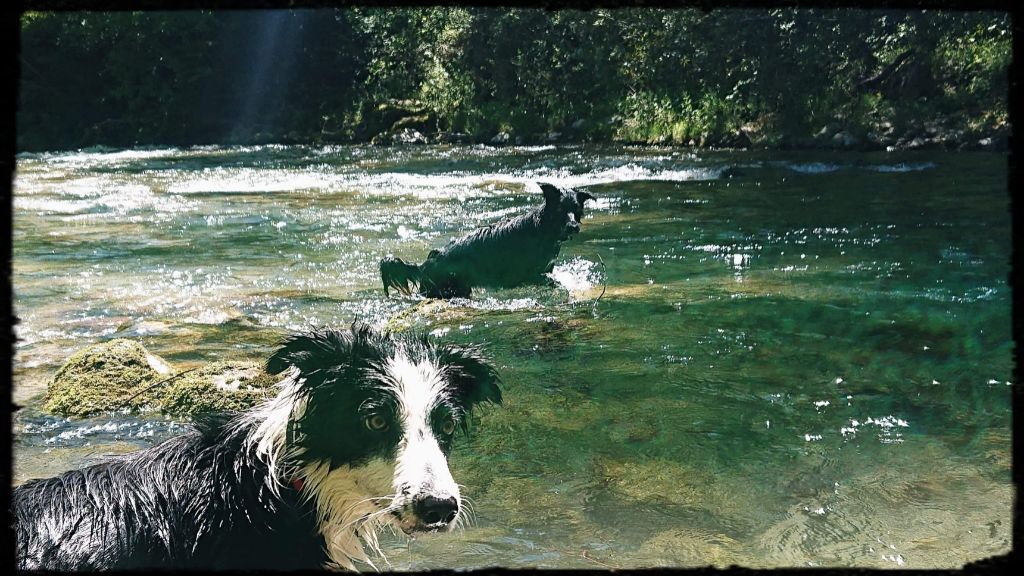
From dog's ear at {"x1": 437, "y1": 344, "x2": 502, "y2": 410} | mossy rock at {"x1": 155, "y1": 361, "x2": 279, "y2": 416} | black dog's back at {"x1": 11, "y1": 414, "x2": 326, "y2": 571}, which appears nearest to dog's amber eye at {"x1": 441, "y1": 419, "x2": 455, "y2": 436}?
dog's ear at {"x1": 437, "y1": 344, "x2": 502, "y2": 410}

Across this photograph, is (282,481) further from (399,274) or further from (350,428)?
(399,274)

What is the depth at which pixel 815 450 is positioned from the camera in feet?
15.2

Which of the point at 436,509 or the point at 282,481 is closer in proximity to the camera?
the point at 436,509

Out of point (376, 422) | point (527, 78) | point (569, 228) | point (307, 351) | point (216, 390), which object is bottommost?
point (216, 390)

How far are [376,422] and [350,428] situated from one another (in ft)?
0.32

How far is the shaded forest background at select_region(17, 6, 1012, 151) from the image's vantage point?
1923 centimetres

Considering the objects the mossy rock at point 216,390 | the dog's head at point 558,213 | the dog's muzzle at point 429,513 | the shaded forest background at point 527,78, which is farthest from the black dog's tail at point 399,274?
the shaded forest background at point 527,78

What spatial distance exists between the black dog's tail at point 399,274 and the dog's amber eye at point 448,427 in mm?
5444

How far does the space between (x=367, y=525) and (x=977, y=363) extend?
4670 millimetres

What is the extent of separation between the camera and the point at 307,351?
9.66 ft

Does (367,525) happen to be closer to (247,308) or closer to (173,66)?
(247,308)

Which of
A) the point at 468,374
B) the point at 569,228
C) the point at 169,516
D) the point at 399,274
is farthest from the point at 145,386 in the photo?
the point at 569,228

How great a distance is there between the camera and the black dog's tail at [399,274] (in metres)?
8.52

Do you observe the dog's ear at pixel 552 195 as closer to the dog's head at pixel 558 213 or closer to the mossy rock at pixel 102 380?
the dog's head at pixel 558 213
